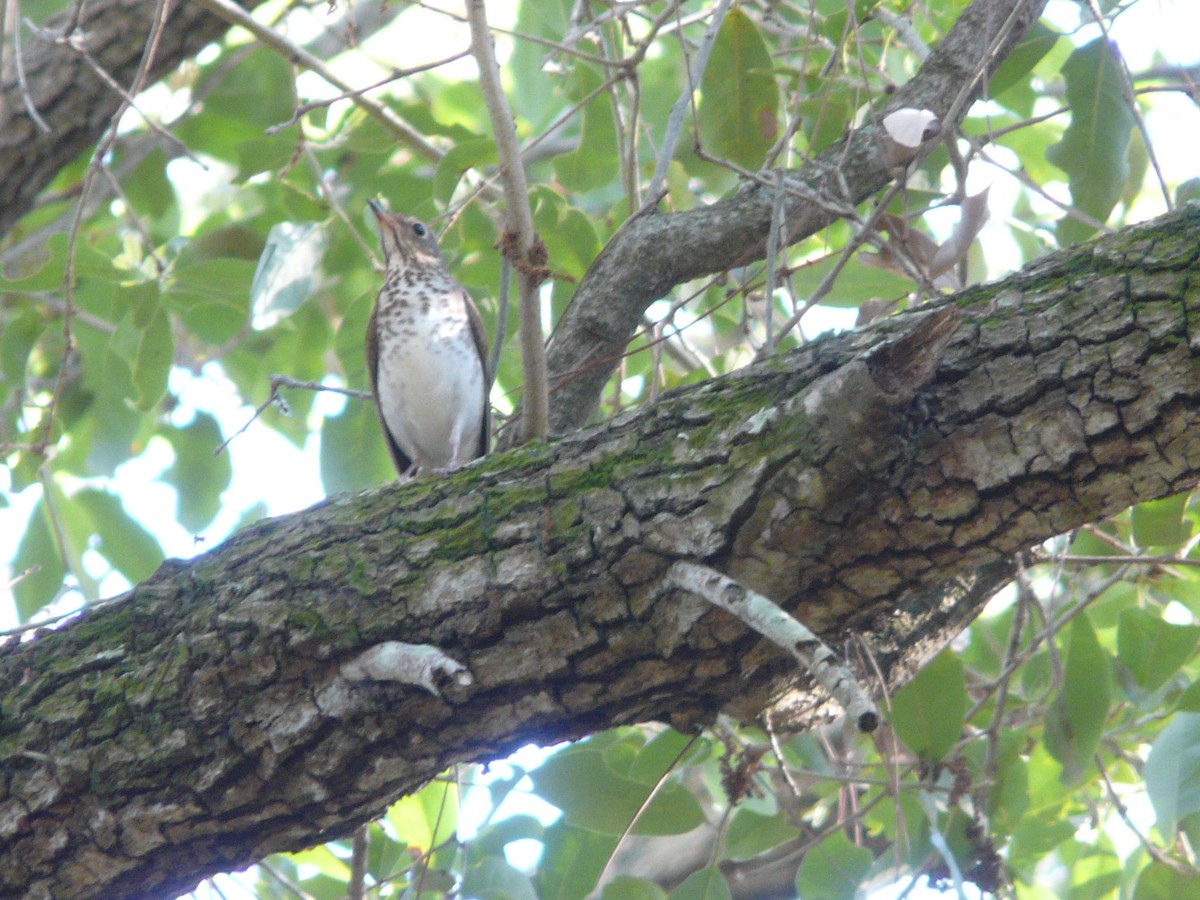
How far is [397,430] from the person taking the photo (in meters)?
4.79

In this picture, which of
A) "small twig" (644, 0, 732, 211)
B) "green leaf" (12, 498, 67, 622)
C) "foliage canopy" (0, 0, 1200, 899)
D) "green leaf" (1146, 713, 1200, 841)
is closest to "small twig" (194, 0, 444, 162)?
"foliage canopy" (0, 0, 1200, 899)

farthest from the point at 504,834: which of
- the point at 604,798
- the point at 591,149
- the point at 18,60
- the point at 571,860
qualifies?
the point at 18,60

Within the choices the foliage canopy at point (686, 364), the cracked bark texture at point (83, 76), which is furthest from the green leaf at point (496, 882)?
the cracked bark texture at point (83, 76)

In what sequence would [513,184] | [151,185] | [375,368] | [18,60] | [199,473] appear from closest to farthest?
1. [513,184]
2. [18,60]
3. [375,368]
4. [199,473]
5. [151,185]

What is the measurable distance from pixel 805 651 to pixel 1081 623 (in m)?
2.04

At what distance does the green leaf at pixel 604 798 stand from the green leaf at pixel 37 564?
228 cm

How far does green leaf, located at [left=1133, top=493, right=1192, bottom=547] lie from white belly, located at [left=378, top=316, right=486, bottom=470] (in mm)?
2459

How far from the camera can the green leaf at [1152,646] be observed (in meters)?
3.45

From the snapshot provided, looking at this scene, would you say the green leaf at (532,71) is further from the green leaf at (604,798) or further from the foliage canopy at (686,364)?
the green leaf at (604,798)

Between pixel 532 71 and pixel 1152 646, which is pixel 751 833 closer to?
pixel 1152 646

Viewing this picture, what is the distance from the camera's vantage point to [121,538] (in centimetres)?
515

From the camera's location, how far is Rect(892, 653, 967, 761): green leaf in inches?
134

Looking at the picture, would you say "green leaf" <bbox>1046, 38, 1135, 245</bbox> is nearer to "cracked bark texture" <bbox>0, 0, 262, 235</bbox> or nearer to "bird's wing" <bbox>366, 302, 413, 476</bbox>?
"bird's wing" <bbox>366, 302, 413, 476</bbox>

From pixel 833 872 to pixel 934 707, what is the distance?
0.58 metres
